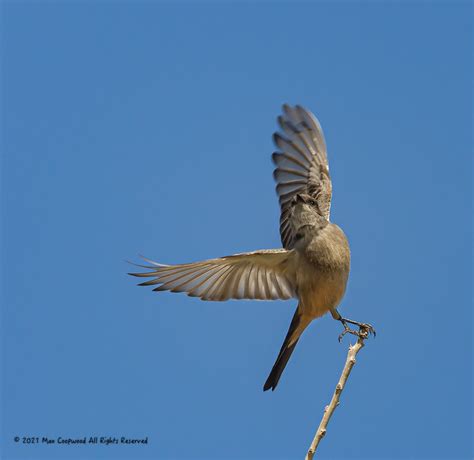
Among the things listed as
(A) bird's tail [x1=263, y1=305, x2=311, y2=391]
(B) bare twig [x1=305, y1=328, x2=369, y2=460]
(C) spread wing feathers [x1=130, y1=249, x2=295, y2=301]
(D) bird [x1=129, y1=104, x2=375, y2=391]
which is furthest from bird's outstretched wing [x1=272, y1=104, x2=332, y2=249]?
(B) bare twig [x1=305, y1=328, x2=369, y2=460]

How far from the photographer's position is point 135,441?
265 inches

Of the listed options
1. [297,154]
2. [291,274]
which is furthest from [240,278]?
[297,154]

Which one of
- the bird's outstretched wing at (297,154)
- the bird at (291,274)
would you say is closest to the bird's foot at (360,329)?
the bird at (291,274)

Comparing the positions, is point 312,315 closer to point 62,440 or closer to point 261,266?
point 261,266

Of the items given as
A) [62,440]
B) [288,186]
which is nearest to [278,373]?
[62,440]

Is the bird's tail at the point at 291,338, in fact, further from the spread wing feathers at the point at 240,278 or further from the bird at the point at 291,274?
the spread wing feathers at the point at 240,278

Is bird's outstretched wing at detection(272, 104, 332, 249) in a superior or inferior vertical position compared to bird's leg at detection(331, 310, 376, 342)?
superior

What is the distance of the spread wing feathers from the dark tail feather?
343mm

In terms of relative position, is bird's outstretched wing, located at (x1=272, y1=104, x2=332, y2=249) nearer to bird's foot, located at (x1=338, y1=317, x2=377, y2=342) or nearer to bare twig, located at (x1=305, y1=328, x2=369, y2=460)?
bird's foot, located at (x1=338, y1=317, x2=377, y2=342)

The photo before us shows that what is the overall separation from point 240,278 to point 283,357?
3.46 feet

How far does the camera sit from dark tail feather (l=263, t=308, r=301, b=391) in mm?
7383

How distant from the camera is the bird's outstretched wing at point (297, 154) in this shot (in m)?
9.48

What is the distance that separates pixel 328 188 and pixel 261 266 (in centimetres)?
173

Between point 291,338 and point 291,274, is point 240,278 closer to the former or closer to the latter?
point 291,274
